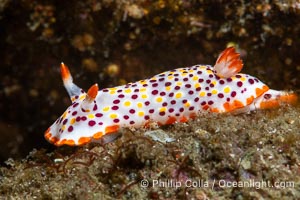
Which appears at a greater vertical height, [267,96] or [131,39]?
[131,39]

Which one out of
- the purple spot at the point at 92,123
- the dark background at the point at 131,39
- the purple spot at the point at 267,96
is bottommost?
the purple spot at the point at 267,96

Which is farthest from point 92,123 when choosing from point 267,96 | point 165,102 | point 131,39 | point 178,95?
point 267,96

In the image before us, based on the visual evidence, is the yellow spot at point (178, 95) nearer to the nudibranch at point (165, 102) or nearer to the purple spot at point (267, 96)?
the nudibranch at point (165, 102)

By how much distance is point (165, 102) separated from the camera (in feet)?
12.4

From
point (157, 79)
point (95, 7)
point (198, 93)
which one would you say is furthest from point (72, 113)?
point (95, 7)

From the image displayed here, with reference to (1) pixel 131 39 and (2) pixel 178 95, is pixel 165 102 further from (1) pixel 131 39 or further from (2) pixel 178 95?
(1) pixel 131 39

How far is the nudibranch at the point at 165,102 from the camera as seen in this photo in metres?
3.62

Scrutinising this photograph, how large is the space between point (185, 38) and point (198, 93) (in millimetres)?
1138

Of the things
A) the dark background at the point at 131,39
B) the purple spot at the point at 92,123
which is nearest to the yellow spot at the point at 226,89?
the dark background at the point at 131,39

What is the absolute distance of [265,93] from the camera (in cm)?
393

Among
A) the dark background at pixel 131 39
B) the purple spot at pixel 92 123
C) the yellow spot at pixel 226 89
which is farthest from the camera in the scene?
the dark background at pixel 131 39

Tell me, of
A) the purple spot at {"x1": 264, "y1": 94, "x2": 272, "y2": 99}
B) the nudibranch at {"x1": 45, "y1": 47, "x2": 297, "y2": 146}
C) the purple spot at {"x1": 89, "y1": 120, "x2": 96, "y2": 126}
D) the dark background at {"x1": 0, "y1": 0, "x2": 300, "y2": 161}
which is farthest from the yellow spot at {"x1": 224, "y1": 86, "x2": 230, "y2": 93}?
the purple spot at {"x1": 89, "y1": 120, "x2": 96, "y2": 126}

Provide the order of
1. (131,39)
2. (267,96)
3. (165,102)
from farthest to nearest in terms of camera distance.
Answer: (131,39) → (267,96) → (165,102)

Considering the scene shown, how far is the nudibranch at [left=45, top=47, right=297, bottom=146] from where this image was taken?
362cm
